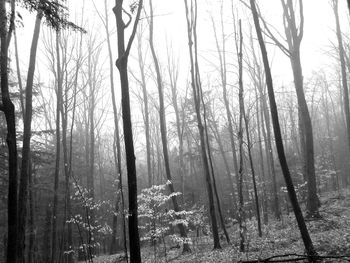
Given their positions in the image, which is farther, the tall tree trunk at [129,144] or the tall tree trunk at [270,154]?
the tall tree trunk at [270,154]

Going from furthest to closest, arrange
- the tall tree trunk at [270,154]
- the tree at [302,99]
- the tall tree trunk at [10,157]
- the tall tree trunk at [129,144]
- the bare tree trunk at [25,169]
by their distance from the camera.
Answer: the tall tree trunk at [270,154]
the tree at [302,99]
the bare tree trunk at [25,169]
the tall tree trunk at [10,157]
the tall tree trunk at [129,144]

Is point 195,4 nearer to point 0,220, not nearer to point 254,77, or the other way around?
point 254,77

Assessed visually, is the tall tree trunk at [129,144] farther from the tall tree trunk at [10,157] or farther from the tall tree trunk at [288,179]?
the tall tree trunk at [288,179]

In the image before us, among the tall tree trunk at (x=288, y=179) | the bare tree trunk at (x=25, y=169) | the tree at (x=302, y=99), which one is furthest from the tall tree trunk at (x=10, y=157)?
the tree at (x=302, y=99)

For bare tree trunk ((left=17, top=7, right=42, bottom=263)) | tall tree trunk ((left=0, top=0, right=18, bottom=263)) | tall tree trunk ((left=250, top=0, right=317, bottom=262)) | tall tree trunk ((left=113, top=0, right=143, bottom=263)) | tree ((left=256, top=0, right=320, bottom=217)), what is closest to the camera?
tall tree trunk ((left=113, top=0, right=143, bottom=263))

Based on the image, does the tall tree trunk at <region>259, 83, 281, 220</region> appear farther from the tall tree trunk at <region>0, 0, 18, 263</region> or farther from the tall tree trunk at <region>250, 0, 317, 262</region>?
the tall tree trunk at <region>0, 0, 18, 263</region>

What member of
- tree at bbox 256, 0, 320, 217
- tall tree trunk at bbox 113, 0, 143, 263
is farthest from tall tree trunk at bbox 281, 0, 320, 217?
tall tree trunk at bbox 113, 0, 143, 263

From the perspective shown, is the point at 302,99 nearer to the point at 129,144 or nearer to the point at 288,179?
the point at 288,179

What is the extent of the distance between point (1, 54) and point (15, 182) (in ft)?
10.2

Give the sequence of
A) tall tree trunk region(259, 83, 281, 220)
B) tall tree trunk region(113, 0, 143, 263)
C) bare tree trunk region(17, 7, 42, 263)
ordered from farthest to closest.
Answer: tall tree trunk region(259, 83, 281, 220) < bare tree trunk region(17, 7, 42, 263) < tall tree trunk region(113, 0, 143, 263)

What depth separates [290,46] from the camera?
1481cm

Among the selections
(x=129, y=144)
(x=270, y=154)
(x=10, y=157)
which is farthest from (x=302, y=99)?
(x=10, y=157)

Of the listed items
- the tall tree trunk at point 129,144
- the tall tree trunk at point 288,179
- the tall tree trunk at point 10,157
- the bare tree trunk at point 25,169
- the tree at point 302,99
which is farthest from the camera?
the tree at point 302,99

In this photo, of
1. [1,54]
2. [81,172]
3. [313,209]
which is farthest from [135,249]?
[81,172]
